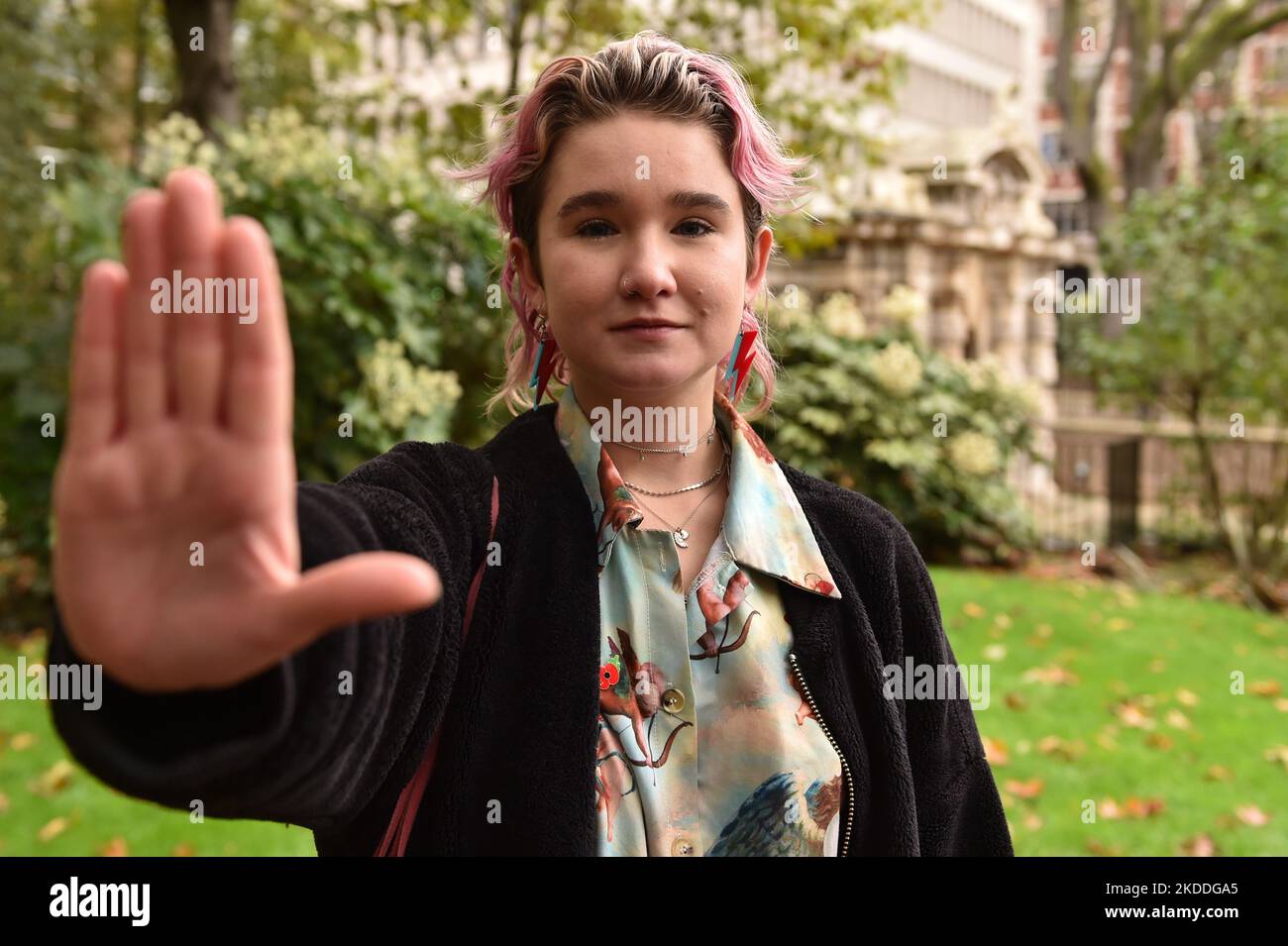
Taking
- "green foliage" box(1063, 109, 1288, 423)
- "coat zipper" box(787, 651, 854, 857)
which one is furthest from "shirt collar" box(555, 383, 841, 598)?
"green foliage" box(1063, 109, 1288, 423)

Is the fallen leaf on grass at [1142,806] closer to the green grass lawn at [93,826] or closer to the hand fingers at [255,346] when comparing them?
the green grass lawn at [93,826]

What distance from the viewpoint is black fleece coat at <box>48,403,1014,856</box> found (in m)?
1.04

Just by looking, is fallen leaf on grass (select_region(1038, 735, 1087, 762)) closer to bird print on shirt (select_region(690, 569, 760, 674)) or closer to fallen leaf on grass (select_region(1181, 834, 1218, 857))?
fallen leaf on grass (select_region(1181, 834, 1218, 857))

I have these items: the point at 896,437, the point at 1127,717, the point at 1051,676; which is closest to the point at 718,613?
the point at 1127,717

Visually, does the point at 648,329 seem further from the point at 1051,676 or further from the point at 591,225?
the point at 1051,676

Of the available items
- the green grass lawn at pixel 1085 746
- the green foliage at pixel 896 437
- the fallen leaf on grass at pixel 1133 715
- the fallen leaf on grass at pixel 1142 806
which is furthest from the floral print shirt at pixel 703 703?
the green foliage at pixel 896 437

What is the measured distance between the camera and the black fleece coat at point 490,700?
1.04m

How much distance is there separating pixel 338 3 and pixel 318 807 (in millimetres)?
10635

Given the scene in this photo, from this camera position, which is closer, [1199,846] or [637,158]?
[637,158]

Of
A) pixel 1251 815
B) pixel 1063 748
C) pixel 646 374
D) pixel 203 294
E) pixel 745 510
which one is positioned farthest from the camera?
pixel 1063 748

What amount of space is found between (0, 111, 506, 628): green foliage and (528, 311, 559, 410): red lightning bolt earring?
367 cm

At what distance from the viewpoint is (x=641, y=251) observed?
1.42 meters

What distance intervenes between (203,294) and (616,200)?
0.67 metres
